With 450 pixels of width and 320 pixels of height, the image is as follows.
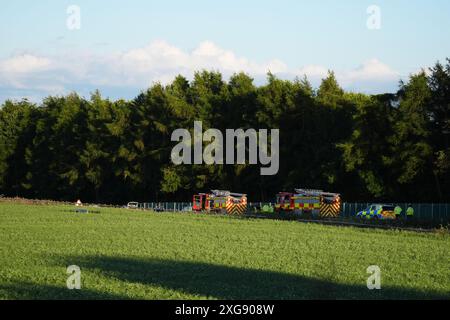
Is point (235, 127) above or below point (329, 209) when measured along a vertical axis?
above

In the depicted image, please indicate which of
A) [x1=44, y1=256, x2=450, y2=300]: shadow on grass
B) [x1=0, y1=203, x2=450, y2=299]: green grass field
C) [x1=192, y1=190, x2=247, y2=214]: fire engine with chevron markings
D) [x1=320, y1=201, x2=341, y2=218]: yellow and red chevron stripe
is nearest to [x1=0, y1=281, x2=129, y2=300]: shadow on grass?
[x1=0, y1=203, x2=450, y2=299]: green grass field

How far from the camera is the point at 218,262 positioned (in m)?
24.0

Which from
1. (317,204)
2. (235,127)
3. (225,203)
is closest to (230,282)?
(317,204)

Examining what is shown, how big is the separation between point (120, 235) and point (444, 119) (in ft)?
121

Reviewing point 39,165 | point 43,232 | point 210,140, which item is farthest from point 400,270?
point 39,165

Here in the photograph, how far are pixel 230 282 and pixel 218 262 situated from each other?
4500mm

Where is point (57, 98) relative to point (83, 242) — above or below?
above

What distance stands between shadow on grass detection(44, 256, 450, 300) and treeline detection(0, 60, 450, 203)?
36634 mm

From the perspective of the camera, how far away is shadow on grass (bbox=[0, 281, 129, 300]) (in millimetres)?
16469

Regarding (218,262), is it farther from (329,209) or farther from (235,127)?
(235,127)

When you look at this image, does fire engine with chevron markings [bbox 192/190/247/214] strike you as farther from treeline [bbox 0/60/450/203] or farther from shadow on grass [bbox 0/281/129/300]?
shadow on grass [bbox 0/281/129/300]

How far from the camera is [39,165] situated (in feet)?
331
